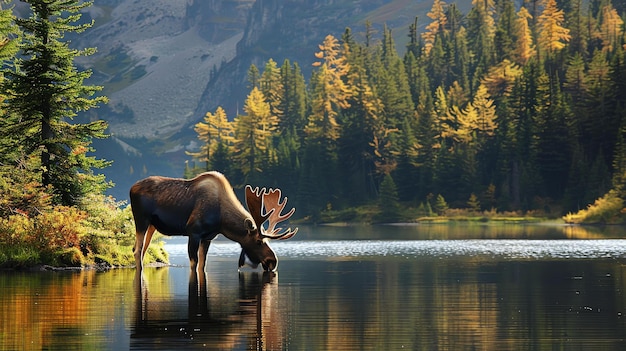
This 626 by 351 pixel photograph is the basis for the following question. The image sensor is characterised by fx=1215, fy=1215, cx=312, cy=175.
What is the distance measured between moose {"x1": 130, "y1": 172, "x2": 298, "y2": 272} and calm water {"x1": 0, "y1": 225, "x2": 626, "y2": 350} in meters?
1.06

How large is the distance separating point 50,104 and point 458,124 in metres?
102

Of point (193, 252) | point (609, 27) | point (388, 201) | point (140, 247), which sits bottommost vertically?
point (193, 252)

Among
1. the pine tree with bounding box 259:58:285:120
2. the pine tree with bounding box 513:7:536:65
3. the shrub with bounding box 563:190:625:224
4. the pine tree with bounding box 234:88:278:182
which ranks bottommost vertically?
the shrub with bounding box 563:190:625:224

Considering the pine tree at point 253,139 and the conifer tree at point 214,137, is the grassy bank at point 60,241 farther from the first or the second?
the conifer tree at point 214,137

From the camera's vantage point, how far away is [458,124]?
142 metres

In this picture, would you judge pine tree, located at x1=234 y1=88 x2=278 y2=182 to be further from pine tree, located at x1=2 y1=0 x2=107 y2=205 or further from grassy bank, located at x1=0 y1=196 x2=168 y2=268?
grassy bank, located at x1=0 y1=196 x2=168 y2=268

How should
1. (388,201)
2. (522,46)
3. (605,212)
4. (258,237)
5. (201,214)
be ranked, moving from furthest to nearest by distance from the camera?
(522,46), (388,201), (605,212), (258,237), (201,214)

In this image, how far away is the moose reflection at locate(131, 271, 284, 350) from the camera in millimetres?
19250

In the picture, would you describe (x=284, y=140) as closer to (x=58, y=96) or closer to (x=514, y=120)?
(x=514, y=120)

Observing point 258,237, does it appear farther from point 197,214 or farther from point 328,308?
point 328,308

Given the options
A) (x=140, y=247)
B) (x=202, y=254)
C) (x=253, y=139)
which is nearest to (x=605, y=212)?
(x=253, y=139)

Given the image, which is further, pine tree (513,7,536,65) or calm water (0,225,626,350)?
pine tree (513,7,536,65)

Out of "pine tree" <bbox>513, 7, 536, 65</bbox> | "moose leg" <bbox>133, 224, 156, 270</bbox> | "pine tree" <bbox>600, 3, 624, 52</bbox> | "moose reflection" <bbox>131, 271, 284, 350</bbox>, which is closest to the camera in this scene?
"moose reflection" <bbox>131, 271, 284, 350</bbox>

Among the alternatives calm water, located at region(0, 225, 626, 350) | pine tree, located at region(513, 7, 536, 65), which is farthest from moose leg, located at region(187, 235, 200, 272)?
pine tree, located at region(513, 7, 536, 65)
